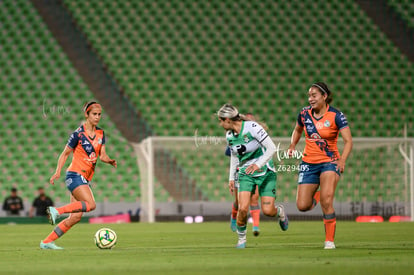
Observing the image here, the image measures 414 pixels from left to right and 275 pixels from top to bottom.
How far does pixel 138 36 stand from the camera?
25453 mm

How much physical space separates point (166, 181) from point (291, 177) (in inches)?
151

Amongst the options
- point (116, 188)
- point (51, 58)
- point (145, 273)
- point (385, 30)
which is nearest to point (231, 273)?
point (145, 273)

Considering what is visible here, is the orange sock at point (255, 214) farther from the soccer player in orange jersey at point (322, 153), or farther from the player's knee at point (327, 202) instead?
the player's knee at point (327, 202)

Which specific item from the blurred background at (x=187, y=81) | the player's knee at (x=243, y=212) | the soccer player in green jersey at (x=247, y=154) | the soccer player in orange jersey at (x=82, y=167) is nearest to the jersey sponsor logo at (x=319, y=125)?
the soccer player in green jersey at (x=247, y=154)

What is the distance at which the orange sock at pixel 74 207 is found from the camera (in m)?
8.76

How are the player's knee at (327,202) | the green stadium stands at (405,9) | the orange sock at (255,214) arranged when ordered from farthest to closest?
the green stadium stands at (405,9), the orange sock at (255,214), the player's knee at (327,202)

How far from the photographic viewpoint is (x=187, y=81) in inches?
979

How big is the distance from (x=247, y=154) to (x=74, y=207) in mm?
2266

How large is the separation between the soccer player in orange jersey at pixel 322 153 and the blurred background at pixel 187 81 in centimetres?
1242

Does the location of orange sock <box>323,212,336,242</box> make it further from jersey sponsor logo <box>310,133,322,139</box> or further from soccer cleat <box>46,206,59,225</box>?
soccer cleat <box>46,206,59,225</box>

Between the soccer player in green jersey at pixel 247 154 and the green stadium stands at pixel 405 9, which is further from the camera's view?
the green stadium stands at pixel 405 9

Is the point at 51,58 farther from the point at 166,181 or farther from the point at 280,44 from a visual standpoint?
the point at 280,44

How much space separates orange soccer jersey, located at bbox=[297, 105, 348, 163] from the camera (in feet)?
28.6

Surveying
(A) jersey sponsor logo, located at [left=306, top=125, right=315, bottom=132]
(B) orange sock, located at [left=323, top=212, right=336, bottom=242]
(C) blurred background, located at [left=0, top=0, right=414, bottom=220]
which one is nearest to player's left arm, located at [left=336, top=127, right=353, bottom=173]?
(A) jersey sponsor logo, located at [left=306, top=125, right=315, bottom=132]
